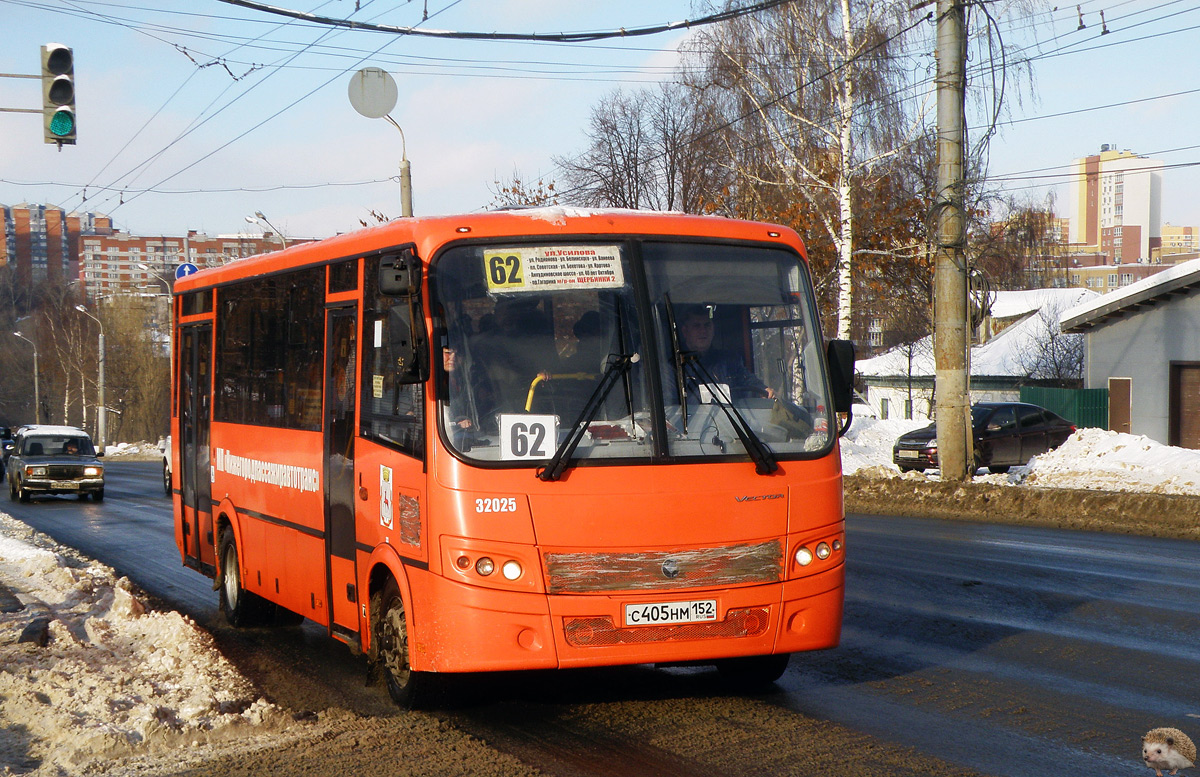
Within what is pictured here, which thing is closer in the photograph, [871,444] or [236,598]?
[236,598]

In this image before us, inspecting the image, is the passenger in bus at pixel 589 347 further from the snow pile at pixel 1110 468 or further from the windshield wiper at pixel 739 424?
the snow pile at pixel 1110 468

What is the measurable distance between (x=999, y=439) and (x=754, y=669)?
22.8 m

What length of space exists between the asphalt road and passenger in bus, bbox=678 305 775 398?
1.74 m

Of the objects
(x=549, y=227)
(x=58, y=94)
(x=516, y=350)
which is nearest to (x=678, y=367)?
(x=516, y=350)

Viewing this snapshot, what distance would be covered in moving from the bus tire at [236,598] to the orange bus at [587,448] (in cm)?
265

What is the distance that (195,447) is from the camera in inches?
451

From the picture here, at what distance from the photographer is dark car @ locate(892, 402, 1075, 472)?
28359 mm

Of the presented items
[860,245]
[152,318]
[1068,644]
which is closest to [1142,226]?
[152,318]

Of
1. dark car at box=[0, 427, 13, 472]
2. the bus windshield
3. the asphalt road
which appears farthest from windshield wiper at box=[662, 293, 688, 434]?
dark car at box=[0, 427, 13, 472]

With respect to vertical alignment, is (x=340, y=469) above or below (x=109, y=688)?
above

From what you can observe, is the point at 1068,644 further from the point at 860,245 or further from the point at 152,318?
the point at 152,318

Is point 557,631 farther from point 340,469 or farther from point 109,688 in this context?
point 109,688

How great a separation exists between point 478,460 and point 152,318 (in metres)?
89.9

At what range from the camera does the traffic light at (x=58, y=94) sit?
47.1 ft
